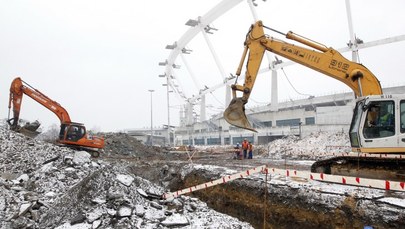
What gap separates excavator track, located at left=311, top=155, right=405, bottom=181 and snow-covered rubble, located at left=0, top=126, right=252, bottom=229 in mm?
3164

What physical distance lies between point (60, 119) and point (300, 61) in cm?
1338

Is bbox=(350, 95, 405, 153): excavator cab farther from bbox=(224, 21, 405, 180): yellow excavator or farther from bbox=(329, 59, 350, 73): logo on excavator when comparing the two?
bbox=(329, 59, 350, 73): logo on excavator

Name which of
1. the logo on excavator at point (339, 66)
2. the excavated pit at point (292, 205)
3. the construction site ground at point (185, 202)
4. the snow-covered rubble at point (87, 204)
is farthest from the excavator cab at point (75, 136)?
the logo on excavator at point (339, 66)

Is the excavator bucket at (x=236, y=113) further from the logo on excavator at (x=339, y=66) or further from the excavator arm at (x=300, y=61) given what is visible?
the logo on excavator at (x=339, y=66)

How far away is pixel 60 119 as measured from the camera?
17.8m

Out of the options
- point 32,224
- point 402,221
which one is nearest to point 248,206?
point 402,221

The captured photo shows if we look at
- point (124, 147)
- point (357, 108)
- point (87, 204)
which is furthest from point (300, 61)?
point (124, 147)

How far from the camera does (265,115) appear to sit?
2191 inches

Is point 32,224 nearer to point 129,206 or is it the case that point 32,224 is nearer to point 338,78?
point 129,206

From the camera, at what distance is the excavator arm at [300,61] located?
970cm

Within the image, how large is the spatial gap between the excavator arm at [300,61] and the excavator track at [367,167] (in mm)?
1979

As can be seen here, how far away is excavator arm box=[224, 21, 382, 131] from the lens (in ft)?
31.8

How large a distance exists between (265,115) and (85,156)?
4562 centimetres

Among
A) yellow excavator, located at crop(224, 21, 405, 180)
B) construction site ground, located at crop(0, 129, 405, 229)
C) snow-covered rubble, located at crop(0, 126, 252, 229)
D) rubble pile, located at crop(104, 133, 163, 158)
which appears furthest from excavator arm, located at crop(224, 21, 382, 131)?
rubble pile, located at crop(104, 133, 163, 158)
